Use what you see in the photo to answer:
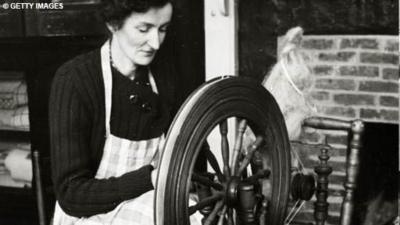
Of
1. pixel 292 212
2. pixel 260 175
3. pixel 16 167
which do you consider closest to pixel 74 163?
pixel 260 175

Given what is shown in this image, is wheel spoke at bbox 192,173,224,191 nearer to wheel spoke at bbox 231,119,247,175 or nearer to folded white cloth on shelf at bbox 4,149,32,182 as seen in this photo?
wheel spoke at bbox 231,119,247,175

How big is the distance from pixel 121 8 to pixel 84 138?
41 cm

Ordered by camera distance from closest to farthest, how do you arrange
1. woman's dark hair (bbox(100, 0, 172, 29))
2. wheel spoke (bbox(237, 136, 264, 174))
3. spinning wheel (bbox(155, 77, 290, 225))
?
1. spinning wheel (bbox(155, 77, 290, 225))
2. wheel spoke (bbox(237, 136, 264, 174))
3. woman's dark hair (bbox(100, 0, 172, 29))

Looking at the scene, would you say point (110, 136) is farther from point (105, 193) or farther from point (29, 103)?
point (29, 103)

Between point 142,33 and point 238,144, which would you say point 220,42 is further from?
point 238,144

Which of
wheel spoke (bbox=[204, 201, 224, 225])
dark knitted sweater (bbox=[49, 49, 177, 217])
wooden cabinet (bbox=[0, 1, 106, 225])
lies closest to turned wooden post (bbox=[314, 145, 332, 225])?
wheel spoke (bbox=[204, 201, 224, 225])

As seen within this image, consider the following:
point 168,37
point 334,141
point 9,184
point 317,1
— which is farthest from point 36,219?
point 317,1

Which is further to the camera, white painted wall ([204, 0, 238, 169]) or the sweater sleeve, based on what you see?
white painted wall ([204, 0, 238, 169])

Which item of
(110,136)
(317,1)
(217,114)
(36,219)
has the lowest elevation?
(36,219)

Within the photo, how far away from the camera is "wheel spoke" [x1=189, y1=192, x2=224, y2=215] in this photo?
5.12 feet

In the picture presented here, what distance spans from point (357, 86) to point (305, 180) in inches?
24.0

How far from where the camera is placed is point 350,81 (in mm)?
2414

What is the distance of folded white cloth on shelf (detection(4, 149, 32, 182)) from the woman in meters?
0.99

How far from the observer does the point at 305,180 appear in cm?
199
